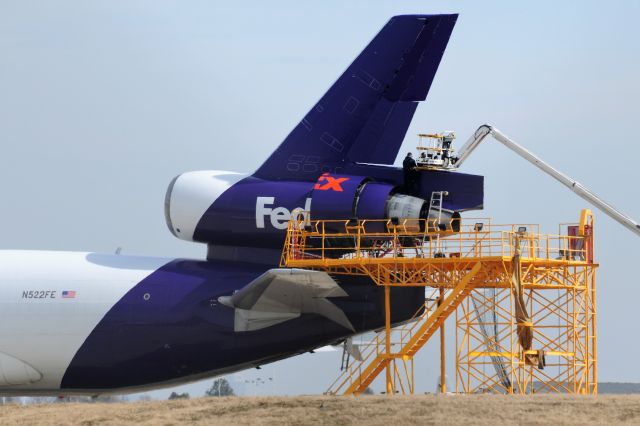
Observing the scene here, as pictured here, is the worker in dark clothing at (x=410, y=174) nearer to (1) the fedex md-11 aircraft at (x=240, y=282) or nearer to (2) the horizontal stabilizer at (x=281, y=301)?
(1) the fedex md-11 aircraft at (x=240, y=282)

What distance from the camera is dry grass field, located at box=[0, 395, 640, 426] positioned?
3366 centimetres

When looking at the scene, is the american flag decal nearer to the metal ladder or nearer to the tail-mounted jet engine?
the tail-mounted jet engine

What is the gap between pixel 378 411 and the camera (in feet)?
114

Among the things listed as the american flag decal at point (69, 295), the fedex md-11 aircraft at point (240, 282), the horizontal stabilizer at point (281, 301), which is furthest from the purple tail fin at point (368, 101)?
the american flag decal at point (69, 295)

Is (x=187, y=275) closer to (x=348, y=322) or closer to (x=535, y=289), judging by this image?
(x=348, y=322)

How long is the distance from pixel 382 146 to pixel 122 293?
405 inches

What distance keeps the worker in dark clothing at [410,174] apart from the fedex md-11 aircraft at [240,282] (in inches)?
8.2

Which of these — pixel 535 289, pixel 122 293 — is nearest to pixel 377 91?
pixel 535 289

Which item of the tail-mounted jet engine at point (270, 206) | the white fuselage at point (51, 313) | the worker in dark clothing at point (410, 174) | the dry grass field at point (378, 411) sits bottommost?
the dry grass field at point (378, 411)

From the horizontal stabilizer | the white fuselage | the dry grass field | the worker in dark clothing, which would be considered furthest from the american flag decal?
the worker in dark clothing

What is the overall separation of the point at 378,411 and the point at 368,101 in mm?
11801

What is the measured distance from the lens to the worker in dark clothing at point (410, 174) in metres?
40.8

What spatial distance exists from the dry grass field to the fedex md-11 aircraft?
93.9 inches

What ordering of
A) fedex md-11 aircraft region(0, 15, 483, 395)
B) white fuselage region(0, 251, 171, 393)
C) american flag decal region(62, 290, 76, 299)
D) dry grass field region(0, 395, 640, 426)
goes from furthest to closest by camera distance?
1. american flag decal region(62, 290, 76, 299)
2. white fuselage region(0, 251, 171, 393)
3. fedex md-11 aircraft region(0, 15, 483, 395)
4. dry grass field region(0, 395, 640, 426)
